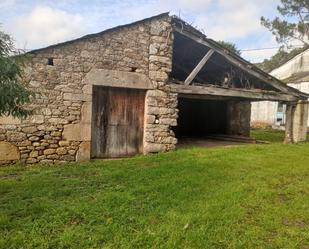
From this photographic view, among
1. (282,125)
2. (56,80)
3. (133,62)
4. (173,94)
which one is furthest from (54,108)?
(282,125)

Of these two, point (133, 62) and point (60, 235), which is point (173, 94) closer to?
point (133, 62)

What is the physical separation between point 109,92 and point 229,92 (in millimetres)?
4335

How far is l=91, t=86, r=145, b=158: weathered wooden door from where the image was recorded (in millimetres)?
8523

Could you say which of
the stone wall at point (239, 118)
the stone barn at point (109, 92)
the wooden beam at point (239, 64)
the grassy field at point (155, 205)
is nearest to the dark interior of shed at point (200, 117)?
the stone wall at point (239, 118)

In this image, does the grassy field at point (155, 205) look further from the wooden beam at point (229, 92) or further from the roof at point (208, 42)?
the roof at point (208, 42)

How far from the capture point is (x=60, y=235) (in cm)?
376

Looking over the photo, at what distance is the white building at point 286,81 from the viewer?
74.0 feet

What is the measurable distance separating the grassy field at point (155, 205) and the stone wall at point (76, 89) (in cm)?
62

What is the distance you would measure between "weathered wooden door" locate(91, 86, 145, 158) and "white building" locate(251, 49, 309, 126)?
16.4 metres

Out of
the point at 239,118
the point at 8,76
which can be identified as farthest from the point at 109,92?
the point at 239,118

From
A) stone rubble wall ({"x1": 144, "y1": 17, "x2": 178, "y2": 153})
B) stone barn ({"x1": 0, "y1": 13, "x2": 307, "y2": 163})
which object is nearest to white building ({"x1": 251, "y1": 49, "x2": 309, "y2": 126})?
stone barn ({"x1": 0, "y1": 13, "x2": 307, "y2": 163})

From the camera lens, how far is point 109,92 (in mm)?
8617

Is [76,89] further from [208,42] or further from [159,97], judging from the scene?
[208,42]

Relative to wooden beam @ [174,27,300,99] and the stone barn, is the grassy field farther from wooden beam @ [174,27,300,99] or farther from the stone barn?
wooden beam @ [174,27,300,99]
